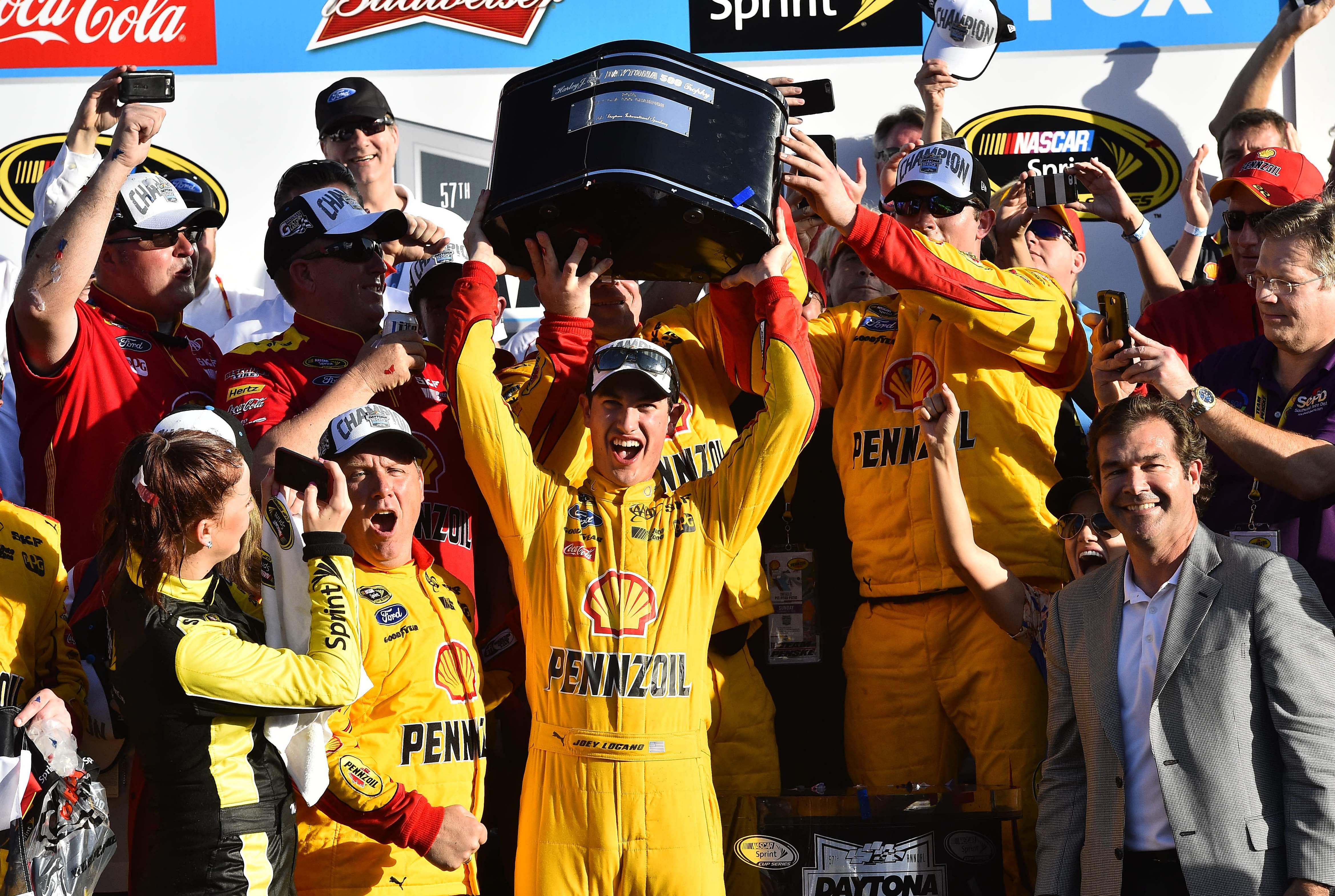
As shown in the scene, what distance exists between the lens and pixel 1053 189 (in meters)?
4.49

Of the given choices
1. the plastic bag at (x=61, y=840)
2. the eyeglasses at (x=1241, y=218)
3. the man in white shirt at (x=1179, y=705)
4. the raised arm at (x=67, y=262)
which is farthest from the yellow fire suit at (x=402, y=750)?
the eyeglasses at (x=1241, y=218)

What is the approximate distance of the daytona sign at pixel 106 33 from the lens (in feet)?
20.5

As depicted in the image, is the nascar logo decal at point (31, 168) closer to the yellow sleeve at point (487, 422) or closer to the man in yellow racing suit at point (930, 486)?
the yellow sleeve at point (487, 422)

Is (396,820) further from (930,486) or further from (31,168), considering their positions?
(31,168)

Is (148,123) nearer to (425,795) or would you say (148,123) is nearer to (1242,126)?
(425,795)

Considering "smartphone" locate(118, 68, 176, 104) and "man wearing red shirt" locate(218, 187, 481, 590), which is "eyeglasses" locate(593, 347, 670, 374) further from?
"smartphone" locate(118, 68, 176, 104)

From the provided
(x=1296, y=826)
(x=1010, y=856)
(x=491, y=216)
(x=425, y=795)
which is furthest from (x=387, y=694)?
(x=1296, y=826)

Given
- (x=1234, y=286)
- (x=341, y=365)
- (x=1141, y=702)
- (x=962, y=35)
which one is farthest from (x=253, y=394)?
(x=962, y=35)

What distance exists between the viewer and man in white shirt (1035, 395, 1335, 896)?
2.97m

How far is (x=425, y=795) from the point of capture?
339 centimetres

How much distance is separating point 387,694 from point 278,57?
153 inches

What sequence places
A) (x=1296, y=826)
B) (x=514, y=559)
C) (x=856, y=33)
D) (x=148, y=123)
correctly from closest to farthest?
(x=1296, y=826) < (x=514, y=559) < (x=148, y=123) < (x=856, y=33)

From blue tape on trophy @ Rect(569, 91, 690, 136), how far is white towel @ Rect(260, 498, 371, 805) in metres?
1.13

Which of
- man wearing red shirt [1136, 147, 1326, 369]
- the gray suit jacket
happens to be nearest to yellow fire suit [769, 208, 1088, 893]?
man wearing red shirt [1136, 147, 1326, 369]
